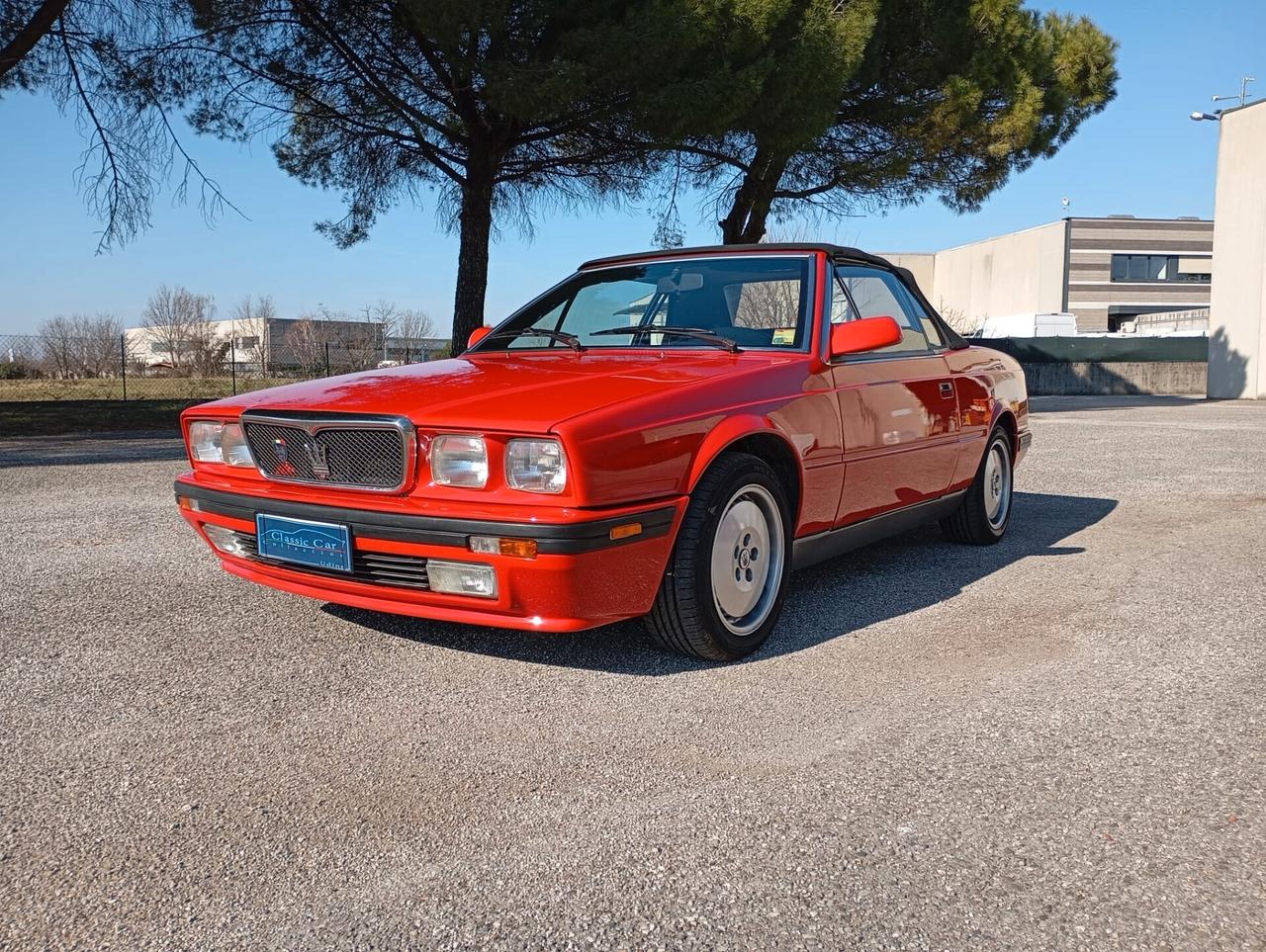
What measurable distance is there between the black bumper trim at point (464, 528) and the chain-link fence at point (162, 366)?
19.7 metres

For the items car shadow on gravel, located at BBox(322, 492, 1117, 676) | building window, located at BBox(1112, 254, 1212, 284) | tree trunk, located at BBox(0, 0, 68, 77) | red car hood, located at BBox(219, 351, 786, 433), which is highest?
building window, located at BBox(1112, 254, 1212, 284)

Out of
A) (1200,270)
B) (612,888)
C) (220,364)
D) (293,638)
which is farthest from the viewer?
(1200,270)

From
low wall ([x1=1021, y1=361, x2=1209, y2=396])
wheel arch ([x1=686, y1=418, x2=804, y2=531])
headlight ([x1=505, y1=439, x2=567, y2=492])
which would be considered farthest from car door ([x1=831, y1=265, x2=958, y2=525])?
low wall ([x1=1021, y1=361, x2=1209, y2=396])

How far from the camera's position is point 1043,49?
17.2 meters

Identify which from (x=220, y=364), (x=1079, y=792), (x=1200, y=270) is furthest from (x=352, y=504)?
(x=1200, y=270)

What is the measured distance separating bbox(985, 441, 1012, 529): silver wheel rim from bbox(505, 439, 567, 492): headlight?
10.4ft

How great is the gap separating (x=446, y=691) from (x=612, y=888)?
126 cm

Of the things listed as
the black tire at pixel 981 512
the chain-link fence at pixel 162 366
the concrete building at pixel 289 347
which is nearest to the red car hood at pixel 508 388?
the black tire at pixel 981 512

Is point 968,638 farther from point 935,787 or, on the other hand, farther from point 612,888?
point 612,888

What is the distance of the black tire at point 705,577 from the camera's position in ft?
10.6

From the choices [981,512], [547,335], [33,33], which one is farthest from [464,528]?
[33,33]

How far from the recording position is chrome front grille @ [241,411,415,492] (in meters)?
3.16

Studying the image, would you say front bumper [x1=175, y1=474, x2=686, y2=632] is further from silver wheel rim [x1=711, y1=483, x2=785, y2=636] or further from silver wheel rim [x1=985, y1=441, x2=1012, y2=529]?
silver wheel rim [x1=985, y1=441, x2=1012, y2=529]

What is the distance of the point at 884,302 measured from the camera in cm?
479
